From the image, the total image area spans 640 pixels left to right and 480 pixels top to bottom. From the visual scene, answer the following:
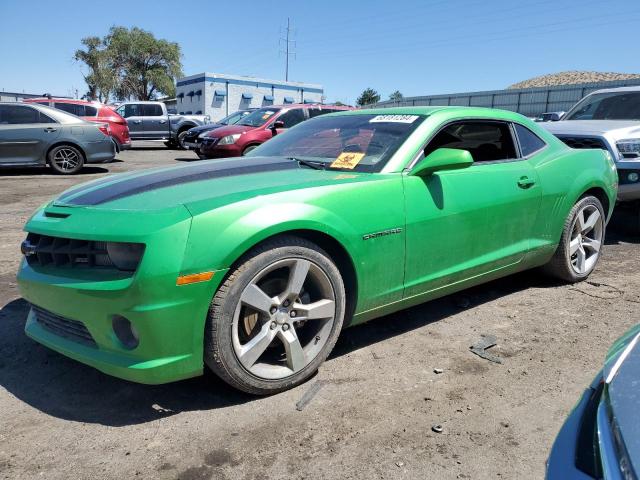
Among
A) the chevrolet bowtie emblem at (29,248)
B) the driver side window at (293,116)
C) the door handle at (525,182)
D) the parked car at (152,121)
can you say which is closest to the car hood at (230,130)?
the driver side window at (293,116)

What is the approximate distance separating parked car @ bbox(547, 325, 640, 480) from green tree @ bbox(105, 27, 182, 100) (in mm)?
57449

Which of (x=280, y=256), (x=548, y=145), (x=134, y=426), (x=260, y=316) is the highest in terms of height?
(x=548, y=145)

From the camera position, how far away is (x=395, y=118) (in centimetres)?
347

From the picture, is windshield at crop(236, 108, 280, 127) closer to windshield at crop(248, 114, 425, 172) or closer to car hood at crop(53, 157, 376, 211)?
windshield at crop(248, 114, 425, 172)

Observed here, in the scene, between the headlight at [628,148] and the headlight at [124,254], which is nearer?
the headlight at [124,254]

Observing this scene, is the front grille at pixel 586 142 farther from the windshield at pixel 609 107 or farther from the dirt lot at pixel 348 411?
the dirt lot at pixel 348 411

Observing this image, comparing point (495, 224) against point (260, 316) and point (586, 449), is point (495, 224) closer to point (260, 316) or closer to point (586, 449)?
point (260, 316)

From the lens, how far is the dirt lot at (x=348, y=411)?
6.95ft

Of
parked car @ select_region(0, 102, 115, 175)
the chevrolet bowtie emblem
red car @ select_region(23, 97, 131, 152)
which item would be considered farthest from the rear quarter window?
red car @ select_region(23, 97, 131, 152)

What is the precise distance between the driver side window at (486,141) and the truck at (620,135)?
2.49 metres

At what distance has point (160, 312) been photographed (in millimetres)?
2221

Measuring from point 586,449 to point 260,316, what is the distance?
62.6 inches

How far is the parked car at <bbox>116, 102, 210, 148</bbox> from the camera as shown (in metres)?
19.4

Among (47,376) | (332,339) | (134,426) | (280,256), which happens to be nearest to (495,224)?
(332,339)
